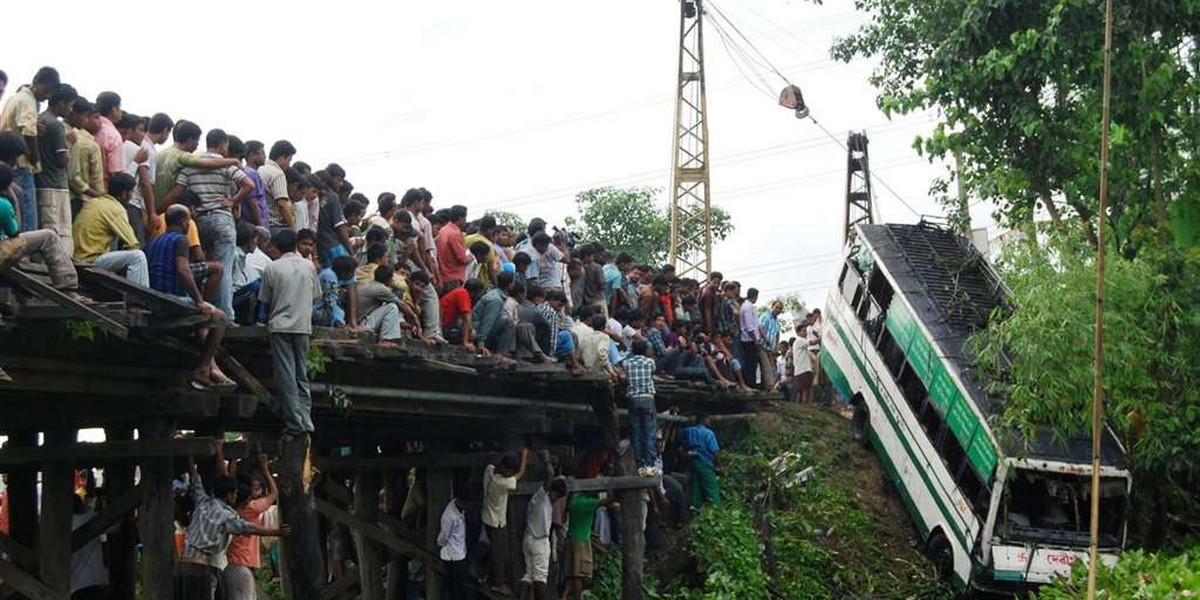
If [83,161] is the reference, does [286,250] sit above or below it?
below

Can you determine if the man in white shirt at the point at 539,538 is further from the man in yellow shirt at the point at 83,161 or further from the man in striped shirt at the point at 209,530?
the man in yellow shirt at the point at 83,161

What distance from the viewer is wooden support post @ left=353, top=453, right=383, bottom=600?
1706 centimetres

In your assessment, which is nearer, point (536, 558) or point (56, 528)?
point (56, 528)

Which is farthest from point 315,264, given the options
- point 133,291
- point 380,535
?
point 380,535

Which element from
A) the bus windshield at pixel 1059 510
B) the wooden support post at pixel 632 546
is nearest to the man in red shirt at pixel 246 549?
the wooden support post at pixel 632 546

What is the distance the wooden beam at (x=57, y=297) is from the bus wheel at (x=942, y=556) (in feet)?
41.1

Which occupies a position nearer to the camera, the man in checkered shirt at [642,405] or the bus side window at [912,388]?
the man in checkered shirt at [642,405]

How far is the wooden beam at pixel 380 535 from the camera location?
16.3 m

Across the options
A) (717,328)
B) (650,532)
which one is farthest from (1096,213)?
(650,532)

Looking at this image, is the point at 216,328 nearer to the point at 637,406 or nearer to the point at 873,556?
the point at 637,406

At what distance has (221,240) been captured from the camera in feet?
39.5

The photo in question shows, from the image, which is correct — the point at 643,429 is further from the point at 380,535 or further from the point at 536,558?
the point at 380,535

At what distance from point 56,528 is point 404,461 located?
5246mm

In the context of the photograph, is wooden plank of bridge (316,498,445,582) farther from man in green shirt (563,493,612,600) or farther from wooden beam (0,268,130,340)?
wooden beam (0,268,130,340)
